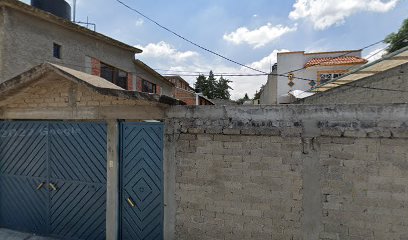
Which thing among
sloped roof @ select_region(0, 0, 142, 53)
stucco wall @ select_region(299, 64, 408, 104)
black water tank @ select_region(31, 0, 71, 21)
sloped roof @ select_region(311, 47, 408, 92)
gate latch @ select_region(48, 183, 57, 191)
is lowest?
gate latch @ select_region(48, 183, 57, 191)

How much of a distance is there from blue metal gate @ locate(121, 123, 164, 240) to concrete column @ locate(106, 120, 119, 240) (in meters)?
0.11

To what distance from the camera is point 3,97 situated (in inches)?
213

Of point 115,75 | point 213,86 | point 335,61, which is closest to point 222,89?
point 213,86

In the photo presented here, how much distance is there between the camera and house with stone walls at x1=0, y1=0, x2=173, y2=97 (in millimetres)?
8023

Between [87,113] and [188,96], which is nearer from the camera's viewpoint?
[87,113]

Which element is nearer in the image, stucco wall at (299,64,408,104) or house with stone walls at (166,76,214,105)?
stucco wall at (299,64,408,104)

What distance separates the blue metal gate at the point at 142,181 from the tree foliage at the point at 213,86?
43560 millimetres

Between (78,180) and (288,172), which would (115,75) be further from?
(288,172)

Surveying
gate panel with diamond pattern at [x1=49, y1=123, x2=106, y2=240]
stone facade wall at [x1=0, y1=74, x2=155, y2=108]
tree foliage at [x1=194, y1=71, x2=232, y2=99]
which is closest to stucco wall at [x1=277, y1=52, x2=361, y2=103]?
stone facade wall at [x1=0, y1=74, x2=155, y2=108]

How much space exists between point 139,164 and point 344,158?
11.3 feet

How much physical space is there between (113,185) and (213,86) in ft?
150

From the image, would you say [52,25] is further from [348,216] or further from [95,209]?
[348,216]

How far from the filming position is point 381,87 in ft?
24.4

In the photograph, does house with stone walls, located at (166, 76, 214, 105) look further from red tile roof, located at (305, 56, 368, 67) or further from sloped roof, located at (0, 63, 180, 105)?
red tile roof, located at (305, 56, 368, 67)
